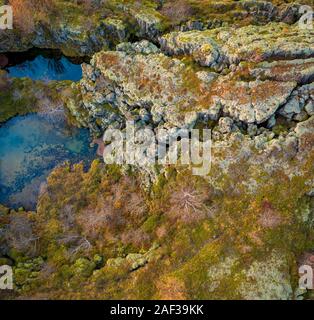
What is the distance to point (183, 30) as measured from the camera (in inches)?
1912

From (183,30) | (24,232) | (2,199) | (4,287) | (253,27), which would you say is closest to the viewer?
(4,287)

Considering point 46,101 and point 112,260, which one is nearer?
point 112,260

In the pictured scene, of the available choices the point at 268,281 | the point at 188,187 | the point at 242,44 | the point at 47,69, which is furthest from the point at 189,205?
the point at 47,69

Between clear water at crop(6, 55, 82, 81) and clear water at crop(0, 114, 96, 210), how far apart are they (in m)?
6.27

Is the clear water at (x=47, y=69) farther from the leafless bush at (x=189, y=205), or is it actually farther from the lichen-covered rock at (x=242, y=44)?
the leafless bush at (x=189, y=205)

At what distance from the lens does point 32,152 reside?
4409 centimetres

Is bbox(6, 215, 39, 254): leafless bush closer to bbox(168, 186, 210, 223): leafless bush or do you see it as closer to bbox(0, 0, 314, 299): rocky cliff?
bbox(0, 0, 314, 299): rocky cliff

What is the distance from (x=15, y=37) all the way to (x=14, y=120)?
11.8 meters

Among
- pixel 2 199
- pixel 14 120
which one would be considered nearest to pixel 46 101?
pixel 14 120

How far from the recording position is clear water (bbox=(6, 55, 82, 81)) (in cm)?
4922

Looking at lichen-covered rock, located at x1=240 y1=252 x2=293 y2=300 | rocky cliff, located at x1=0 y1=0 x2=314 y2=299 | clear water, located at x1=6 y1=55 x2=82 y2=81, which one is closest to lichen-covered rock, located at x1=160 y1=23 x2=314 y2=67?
rocky cliff, located at x1=0 y1=0 x2=314 y2=299

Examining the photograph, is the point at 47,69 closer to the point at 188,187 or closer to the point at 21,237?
the point at 21,237

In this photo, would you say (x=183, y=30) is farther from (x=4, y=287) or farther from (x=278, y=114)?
(x=4, y=287)

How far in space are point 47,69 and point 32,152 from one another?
40.8ft
